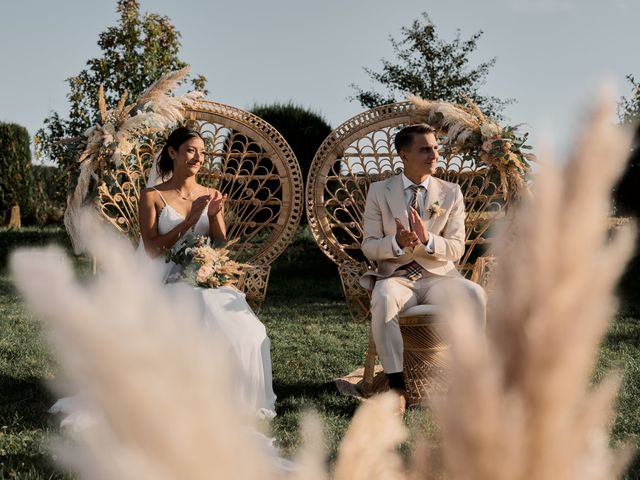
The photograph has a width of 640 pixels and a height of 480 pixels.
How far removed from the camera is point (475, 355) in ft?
0.66

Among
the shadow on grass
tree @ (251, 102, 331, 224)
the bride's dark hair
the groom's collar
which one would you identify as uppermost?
tree @ (251, 102, 331, 224)

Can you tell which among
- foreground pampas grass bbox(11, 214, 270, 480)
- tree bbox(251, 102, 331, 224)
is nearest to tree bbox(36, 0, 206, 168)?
tree bbox(251, 102, 331, 224)

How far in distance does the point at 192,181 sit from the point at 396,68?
7.55 metres

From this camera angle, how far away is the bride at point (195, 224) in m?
4.45

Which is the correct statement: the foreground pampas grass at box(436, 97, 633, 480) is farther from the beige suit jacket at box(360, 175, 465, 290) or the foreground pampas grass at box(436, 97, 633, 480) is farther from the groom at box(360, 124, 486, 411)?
the beige suit jacket at box(360, 175, 465, 290)

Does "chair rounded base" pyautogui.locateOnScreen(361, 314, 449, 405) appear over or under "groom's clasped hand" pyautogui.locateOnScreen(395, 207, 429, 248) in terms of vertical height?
under

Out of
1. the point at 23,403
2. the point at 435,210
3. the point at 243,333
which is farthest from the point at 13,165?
the point at 435,210

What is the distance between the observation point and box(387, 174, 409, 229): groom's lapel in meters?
4.84

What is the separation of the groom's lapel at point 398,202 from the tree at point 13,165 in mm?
12749

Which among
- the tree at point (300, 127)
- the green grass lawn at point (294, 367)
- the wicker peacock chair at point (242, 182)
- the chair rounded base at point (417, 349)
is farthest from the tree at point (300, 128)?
the chair rounded base at point (417, 349)

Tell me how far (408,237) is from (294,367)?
5.43 ft

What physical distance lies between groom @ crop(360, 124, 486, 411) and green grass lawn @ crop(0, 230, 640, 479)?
2.10 ft

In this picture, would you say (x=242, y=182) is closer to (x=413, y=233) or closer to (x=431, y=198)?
(x=431, y=198)

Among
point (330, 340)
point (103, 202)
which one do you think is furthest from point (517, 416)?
point (330, 340)
